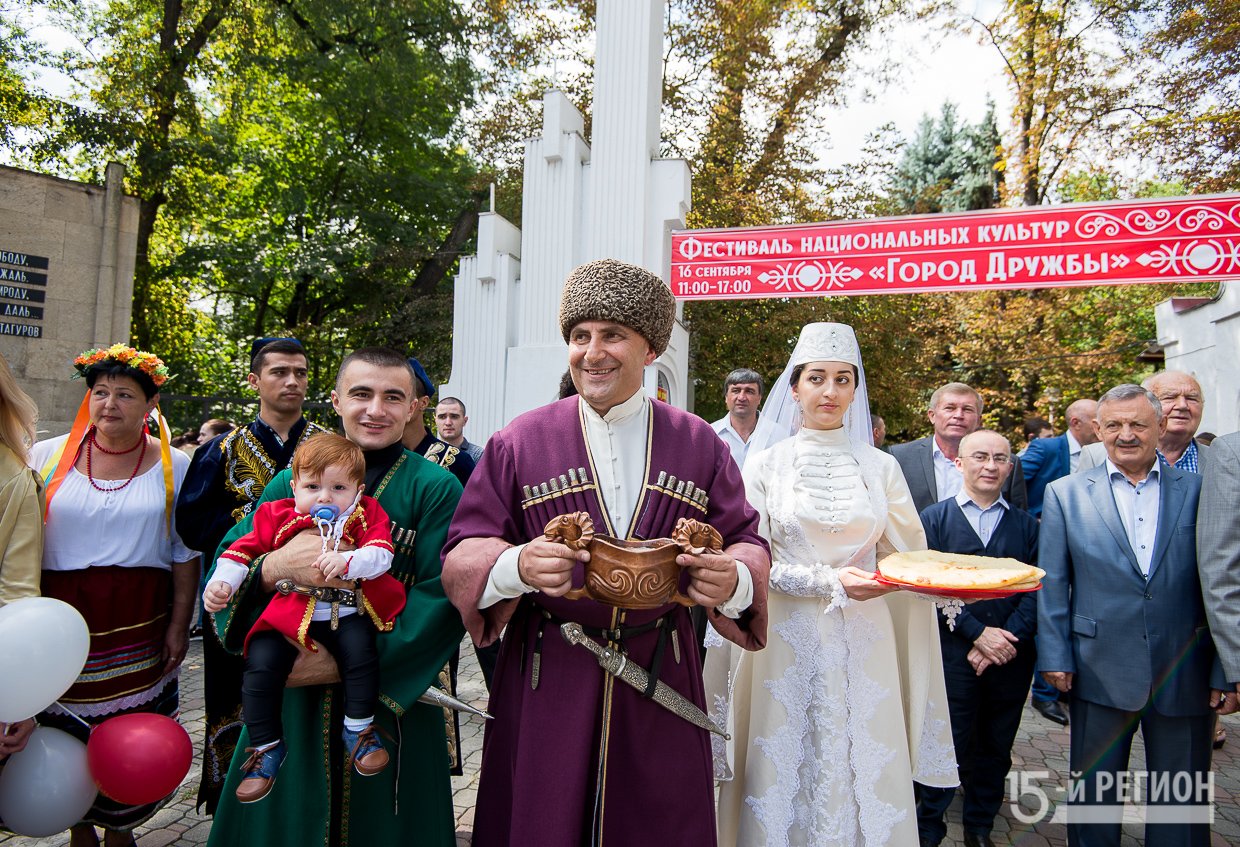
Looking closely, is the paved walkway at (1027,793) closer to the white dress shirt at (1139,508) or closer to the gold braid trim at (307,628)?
the gold braid trim at (307,628)

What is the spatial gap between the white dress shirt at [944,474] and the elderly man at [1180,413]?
2.70ft

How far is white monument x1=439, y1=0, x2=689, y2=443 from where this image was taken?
8.33 m

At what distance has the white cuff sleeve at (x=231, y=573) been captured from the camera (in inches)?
90.8

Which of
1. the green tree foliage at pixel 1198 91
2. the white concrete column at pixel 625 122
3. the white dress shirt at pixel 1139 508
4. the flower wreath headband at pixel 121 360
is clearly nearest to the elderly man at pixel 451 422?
the white concrete column at pixel 625 122

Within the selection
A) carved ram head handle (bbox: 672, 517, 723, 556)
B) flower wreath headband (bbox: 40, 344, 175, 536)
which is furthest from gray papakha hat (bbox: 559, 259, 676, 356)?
flower wreath headband (bbox: 40, 344, 175, 536)

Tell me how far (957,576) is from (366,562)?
1929 mm

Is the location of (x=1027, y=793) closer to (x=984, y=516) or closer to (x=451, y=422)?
(x=984, y=516)

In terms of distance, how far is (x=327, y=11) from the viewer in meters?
16.9

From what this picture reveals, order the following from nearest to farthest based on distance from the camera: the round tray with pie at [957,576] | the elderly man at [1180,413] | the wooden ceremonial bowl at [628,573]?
the wooden ceremonial bowl at [628,573]
the round tray with pie at [957,576]
the elderly man at [1180,413]

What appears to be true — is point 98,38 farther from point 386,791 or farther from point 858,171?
point 386,791

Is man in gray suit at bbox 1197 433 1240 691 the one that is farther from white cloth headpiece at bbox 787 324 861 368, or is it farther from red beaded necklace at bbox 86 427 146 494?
red beaded necklace at bbox 86 427 146 494

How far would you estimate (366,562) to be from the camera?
222cm

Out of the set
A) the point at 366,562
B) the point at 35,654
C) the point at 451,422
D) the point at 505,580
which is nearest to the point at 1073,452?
the point at 451,422

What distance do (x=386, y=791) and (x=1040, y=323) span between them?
17411mm
